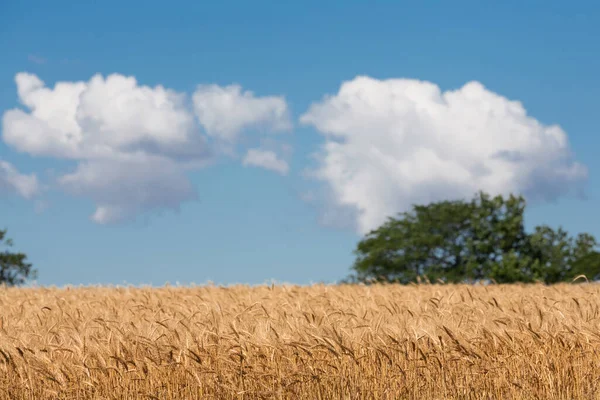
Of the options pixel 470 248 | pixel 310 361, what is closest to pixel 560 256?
pixel 470 248

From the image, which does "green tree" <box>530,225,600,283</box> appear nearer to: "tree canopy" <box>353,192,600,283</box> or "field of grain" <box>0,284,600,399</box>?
"tree canopy" <box>353,192,600,283</box>

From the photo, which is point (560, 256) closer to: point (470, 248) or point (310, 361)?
point (470, 248)

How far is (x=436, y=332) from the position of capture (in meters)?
8.23

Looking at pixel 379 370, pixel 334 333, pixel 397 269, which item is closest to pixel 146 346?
pixel 334 333

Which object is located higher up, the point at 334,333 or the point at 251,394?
the point at 334,333

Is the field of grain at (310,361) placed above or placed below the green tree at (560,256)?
below

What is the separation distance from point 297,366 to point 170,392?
1.44 m

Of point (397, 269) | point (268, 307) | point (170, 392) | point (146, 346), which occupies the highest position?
point (397, 269)

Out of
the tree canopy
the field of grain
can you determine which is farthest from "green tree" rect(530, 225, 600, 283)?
the field of grain

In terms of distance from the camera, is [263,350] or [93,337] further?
[93,337]

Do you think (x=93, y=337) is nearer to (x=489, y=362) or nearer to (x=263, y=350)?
(x=263, y=350)

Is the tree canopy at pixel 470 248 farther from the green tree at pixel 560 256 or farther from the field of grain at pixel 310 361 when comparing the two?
the field of grain at pixel 310 361

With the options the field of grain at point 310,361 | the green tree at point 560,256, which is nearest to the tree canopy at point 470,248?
the green tree at point 560,256

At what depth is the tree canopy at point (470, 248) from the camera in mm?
39469
